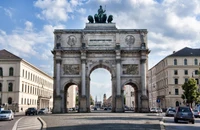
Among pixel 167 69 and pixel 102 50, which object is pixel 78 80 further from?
pixel 167 69

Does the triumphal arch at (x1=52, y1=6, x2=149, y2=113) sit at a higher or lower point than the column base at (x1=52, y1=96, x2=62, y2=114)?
higher

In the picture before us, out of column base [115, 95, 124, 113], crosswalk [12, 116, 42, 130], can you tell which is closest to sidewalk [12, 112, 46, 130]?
crosswalk [12, 116, 42, 130]

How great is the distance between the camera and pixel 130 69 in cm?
5181

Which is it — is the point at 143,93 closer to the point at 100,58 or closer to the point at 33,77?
the point at 100,58

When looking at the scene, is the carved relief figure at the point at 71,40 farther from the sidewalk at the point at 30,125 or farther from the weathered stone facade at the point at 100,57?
the sidewalk at the point at 30,125

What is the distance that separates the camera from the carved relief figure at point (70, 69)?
170 feet

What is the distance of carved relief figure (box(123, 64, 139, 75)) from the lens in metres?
51.7

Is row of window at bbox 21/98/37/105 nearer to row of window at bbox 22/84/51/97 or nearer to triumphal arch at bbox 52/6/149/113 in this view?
row of window at bbox 22/84/51/97

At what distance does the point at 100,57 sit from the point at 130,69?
558cm

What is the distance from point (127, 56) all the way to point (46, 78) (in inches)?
1947

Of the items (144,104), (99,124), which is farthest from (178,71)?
(99,124)

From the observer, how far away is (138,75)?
51594 millimetres

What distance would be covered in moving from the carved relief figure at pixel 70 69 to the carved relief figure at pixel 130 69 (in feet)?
27.2

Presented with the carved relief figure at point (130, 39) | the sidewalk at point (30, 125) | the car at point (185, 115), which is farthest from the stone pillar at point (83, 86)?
the car at point (185, 115)
